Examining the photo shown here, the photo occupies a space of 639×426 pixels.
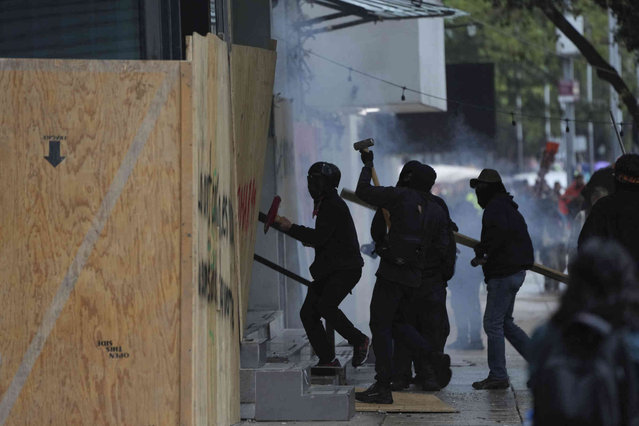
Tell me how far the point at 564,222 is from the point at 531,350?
18766 mm

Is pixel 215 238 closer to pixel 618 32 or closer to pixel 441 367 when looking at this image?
pixel 441 367

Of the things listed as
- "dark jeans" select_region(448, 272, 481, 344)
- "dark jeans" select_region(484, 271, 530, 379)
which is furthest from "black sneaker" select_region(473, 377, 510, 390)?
"dark jeans" select_region(448, 272, 481, 344)

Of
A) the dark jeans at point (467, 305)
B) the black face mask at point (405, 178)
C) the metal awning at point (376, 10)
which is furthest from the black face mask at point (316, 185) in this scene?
the dark jeans at point (467, 305)

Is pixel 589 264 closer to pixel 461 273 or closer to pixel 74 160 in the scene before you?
pixel 74 160

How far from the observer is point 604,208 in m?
7.57

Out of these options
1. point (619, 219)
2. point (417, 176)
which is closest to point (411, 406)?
point (417, 176)

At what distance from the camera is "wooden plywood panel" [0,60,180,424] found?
6801 mm

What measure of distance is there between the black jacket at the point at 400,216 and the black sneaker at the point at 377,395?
2.53ft

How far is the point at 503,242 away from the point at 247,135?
226 centimetres

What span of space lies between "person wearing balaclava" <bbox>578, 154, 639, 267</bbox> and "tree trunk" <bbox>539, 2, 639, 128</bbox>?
9501mm

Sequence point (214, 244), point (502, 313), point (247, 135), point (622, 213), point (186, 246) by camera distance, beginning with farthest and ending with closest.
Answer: point (502, 313) → point (247, 135) → point (622, 213) → point (214, 244) → point (186, 246)

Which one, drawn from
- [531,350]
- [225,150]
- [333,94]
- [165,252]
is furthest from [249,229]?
[333,94]

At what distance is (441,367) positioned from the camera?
361 inches

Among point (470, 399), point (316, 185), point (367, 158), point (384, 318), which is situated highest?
point (367, 158)
